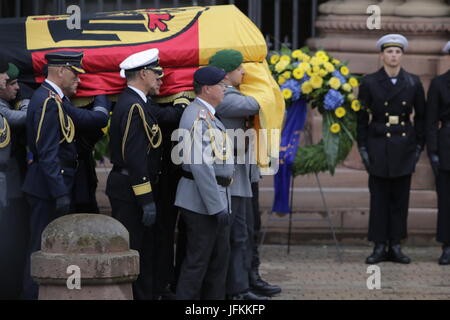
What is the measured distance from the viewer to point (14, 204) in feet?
29.9

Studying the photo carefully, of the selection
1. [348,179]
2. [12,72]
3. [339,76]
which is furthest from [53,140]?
[348,179]

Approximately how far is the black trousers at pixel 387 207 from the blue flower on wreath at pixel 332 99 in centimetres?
87

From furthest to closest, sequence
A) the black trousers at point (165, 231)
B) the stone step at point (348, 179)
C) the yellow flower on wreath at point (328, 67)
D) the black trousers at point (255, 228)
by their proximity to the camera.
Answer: the stone step at point (348, 179)
the yellow flower on wreath at point (328, 67)
the black trousers at point (255, 228)
the black trousers at point (165, 231)

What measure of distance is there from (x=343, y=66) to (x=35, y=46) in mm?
3316

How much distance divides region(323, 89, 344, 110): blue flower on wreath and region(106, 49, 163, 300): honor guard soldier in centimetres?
257

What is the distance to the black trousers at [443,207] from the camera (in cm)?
1178

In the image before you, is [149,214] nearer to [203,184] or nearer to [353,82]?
[203,184]

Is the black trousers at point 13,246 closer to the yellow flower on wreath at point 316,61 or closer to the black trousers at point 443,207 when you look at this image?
the yellow flower on wreath at point 316,61

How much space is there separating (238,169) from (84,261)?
2.71 meters

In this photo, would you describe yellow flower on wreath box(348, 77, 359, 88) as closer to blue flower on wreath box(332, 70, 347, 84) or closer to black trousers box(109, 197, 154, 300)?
blue flower on wreath box(332, 70, 347, 84)

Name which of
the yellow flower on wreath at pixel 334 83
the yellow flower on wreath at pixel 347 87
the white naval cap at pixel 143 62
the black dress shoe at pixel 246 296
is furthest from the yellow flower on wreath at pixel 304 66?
the white naval cap at pixel 143 62

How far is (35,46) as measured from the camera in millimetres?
9258
